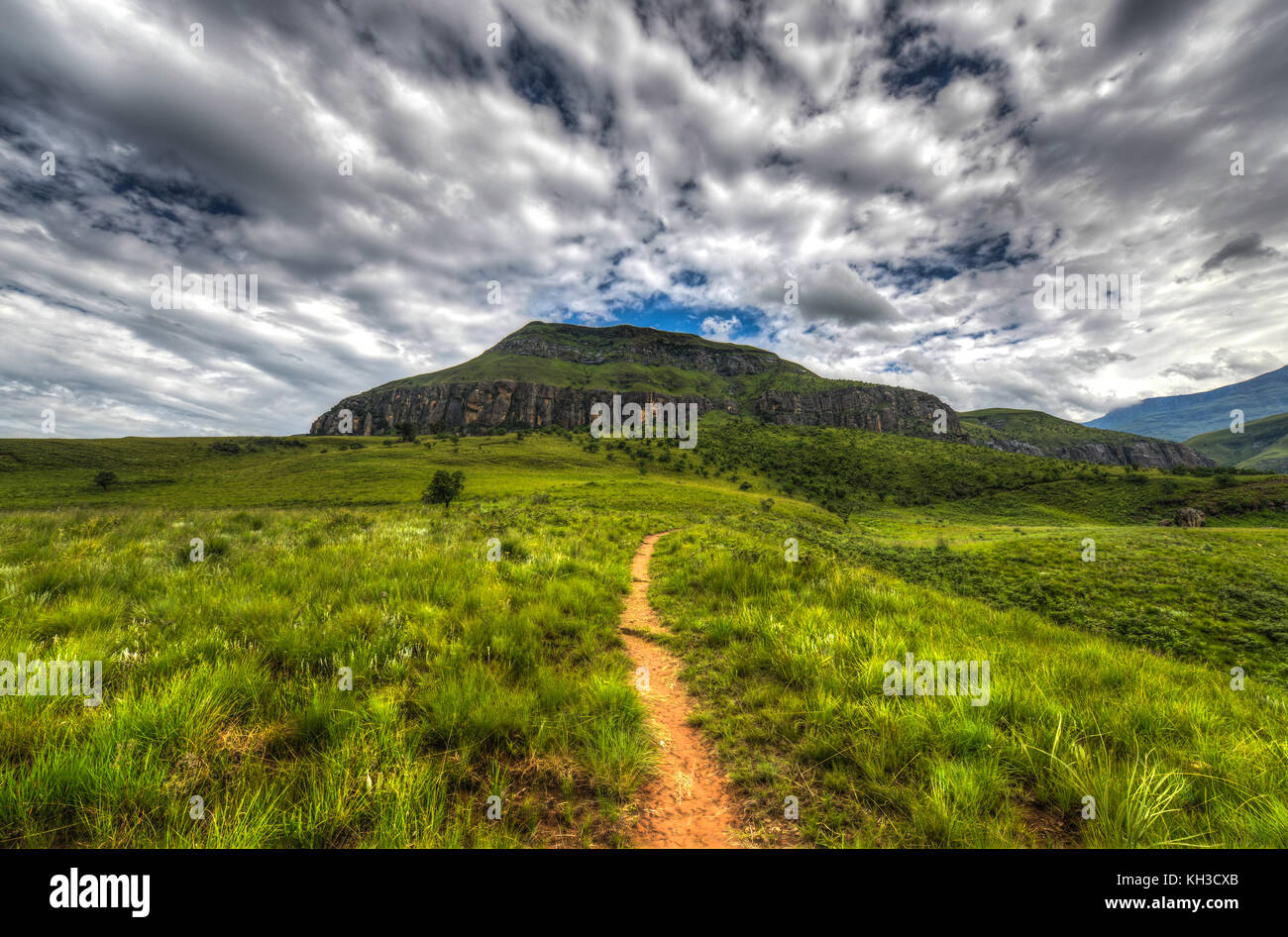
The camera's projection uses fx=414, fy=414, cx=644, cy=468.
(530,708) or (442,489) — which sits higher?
(442,489)

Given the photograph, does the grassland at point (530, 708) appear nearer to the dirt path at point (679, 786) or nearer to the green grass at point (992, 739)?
the green grass at point (992, 739)

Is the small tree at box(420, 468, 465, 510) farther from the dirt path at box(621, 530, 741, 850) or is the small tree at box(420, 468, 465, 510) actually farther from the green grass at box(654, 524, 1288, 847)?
the green grass at box(654, 524, 1288, 847)

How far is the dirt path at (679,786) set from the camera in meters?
2.80

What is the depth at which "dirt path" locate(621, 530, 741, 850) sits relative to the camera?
2.80m

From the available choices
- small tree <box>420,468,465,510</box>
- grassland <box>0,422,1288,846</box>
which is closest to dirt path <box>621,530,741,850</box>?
grassland <box>0,422,1288,846</box>

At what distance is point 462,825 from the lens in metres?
2.39

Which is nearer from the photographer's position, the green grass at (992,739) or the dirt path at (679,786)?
the green grass at (992,739)

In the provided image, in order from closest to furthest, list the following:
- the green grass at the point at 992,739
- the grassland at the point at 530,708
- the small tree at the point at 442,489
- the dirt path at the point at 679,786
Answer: the grassland at the point at 530,708
the green grass at the point at 992,739
the dirt path at the point at 679,786
the small tree at the point at 442,489

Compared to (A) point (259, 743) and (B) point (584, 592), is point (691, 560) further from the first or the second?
(A) point (259, 743)

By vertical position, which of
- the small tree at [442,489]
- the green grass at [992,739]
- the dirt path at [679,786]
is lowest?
the dirt path at [679,786]

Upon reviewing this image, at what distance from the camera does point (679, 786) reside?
3.26 meters

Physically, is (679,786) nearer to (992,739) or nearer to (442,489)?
(992,739)

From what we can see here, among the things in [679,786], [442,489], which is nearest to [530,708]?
[679,786]

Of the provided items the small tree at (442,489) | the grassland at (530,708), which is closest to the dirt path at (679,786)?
the grassland at (530,708)
